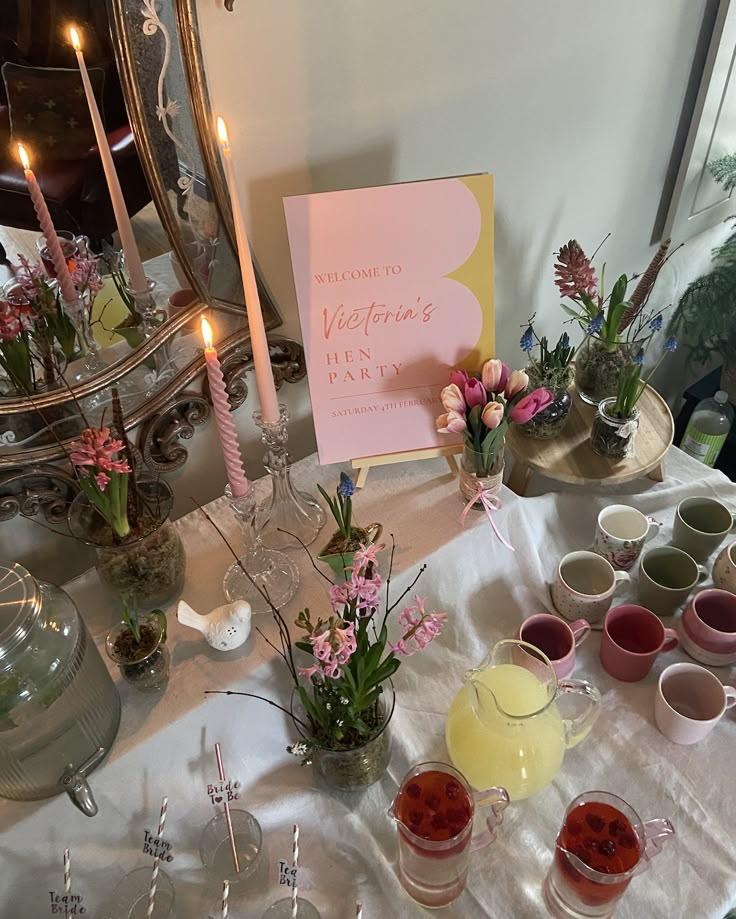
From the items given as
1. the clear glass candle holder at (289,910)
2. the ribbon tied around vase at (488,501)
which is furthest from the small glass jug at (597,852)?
the ribbon tied around vase at (488,501)

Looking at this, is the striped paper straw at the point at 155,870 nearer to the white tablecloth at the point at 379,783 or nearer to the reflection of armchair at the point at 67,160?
the white tablecloth at the point at 379,783

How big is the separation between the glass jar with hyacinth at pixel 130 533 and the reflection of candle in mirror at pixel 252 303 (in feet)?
0.56

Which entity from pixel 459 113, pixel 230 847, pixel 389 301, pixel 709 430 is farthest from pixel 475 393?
pixel 709 430

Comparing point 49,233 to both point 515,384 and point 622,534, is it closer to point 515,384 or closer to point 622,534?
point 515,384

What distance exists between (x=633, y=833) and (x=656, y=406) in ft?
2.28

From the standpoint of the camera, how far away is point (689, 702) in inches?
35.0

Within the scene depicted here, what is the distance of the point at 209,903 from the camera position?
2.57 ft

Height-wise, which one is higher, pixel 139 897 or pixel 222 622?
pixel 222 622

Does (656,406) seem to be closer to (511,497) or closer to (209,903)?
(511,497)

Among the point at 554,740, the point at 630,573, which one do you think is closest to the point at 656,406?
the point at 630,573

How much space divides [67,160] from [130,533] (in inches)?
16.2

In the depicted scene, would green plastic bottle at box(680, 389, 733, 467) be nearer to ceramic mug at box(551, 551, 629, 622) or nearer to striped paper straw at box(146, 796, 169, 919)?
ceramic mug at box(551, 551, 629, 622)

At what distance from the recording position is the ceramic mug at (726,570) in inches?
37.9

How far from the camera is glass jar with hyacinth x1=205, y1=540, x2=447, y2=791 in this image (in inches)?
26.1
